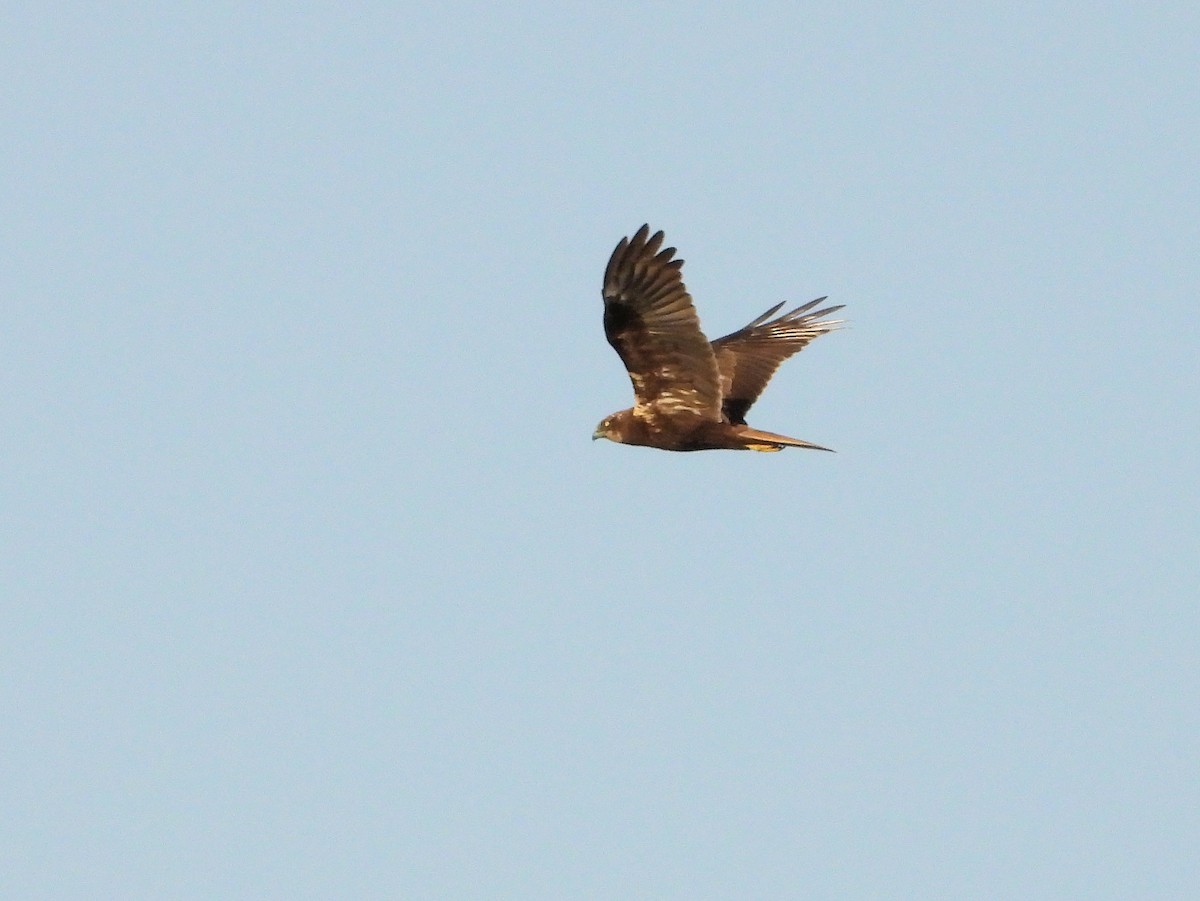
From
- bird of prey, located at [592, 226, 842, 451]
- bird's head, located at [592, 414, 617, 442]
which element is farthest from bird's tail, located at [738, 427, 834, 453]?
bird's head, located at [592, 414, 617, 442]

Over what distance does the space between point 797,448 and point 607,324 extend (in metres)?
2.09

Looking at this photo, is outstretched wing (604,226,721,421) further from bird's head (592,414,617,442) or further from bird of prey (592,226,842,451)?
bird's head (592,414,617,442)

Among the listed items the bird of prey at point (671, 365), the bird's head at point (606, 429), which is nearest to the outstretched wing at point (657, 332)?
the bird of prey at point (671, 365)

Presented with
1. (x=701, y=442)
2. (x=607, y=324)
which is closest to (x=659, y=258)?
(x=607, y=324)

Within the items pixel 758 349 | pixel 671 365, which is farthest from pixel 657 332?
pixel 758 349

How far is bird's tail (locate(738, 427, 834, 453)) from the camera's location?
52.5 ft

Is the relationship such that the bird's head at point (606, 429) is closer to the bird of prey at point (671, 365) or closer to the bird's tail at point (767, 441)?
the bird of prey at point (671, 365)

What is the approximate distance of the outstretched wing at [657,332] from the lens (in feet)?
49.3

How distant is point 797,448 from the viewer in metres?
16.1

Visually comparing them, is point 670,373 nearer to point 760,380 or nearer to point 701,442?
point 701,442

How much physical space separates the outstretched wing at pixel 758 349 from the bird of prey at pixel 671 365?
0.03 ft

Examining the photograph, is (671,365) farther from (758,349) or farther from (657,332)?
(758,349)

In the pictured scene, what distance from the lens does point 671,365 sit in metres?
16.1

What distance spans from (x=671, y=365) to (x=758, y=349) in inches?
102
